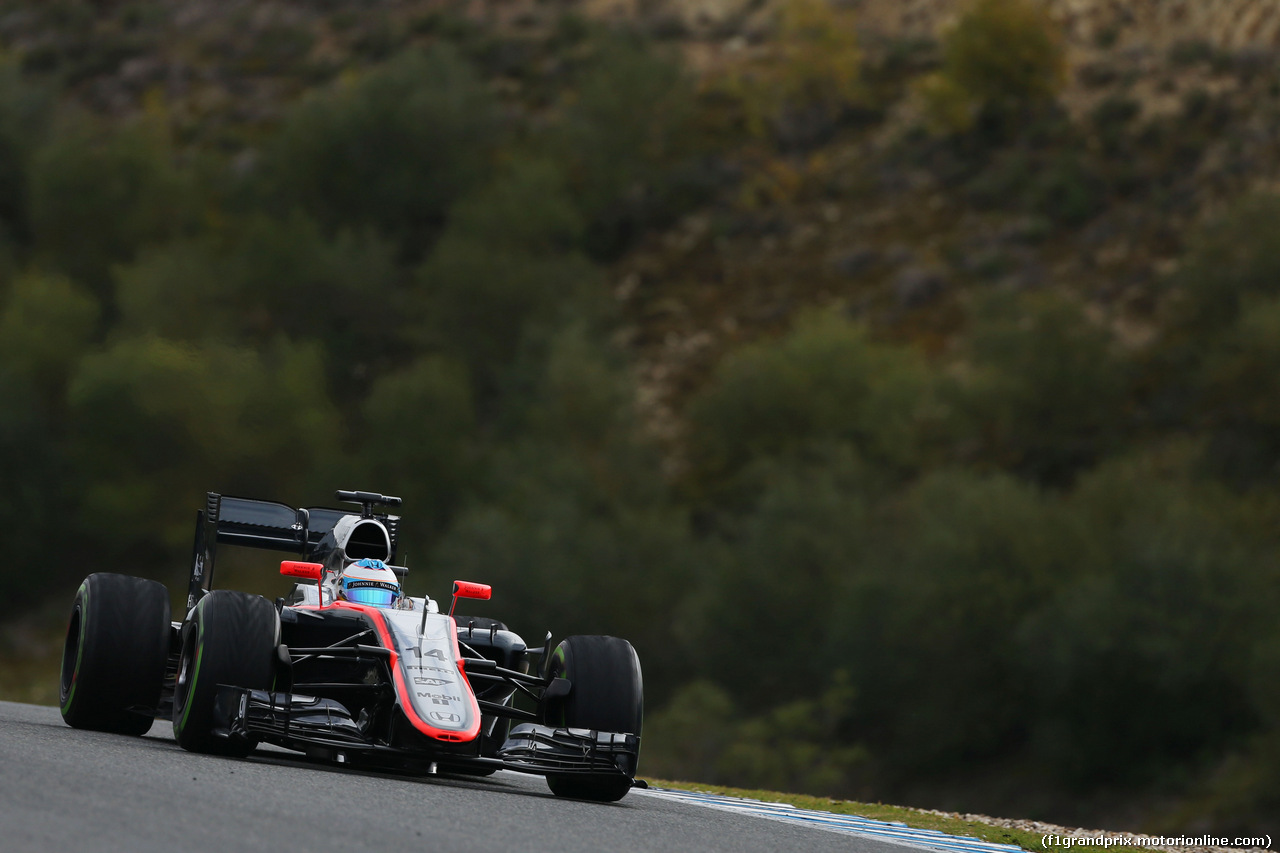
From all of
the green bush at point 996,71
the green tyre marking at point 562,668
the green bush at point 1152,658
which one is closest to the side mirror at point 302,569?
the green tyre marking at point 562,668

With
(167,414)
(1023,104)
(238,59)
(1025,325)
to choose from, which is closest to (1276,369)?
(1025,325)

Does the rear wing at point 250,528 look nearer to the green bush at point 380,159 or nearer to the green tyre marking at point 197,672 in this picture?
the green tyre marking at point 197,672

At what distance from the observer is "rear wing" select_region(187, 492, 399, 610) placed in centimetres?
1420

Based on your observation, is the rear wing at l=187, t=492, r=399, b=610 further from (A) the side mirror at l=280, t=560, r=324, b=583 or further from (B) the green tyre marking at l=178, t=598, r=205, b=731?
(B) the green tyre marking at l=178, t=598, r=205, b=731

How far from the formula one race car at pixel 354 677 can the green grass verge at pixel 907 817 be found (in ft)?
9.09

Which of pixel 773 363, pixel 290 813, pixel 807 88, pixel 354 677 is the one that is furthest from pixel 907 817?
pixel 807 88

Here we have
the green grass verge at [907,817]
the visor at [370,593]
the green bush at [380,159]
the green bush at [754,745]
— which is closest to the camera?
the green grass verge at [907,817]

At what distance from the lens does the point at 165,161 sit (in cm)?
6681

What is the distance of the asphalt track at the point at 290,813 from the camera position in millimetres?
7410

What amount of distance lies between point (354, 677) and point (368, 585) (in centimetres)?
78

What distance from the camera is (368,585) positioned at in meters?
12.4

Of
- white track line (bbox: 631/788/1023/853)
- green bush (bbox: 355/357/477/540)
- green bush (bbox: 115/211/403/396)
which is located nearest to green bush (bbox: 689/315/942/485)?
green bush (bbox: 355/357/477/540)

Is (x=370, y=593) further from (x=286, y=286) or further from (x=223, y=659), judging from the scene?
(x=286, y=286)

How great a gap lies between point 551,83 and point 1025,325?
38066mm
